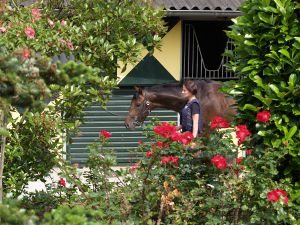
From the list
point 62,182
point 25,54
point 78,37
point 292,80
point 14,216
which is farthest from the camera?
point 78,37

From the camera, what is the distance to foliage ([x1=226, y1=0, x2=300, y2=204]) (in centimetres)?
596

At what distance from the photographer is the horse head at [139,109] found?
11875 millimetres

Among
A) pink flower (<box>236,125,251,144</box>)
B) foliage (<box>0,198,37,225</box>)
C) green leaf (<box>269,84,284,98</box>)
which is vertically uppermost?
green leaf (<box>269,84,284,98</box>)

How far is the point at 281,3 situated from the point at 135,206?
70.7 inches

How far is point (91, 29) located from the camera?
23.3 ft

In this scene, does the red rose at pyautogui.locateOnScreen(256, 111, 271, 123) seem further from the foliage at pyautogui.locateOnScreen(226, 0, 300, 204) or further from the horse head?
the horse head

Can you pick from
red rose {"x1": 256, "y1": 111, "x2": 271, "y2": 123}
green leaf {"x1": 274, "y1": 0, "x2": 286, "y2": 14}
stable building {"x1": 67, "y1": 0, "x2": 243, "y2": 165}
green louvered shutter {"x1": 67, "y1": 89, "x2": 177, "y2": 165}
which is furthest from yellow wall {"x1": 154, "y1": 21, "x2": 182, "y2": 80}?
red rose {"x1": 256, "y1": 111, "x2": 271, "y2": 123}

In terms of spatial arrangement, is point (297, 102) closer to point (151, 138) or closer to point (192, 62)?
point (151, 138)

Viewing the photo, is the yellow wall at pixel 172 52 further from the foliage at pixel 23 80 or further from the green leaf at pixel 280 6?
the foliage at pixel 23 80

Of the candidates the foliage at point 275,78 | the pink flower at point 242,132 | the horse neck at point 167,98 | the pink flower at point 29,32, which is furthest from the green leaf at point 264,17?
the horse neck at point 167,98

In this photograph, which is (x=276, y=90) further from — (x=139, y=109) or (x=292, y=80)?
(x=139, y=109)

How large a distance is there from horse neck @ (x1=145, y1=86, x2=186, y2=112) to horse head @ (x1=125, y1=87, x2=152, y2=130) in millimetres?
70

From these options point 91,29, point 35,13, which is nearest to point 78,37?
point 91,29

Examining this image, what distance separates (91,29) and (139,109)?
16.0 feet
